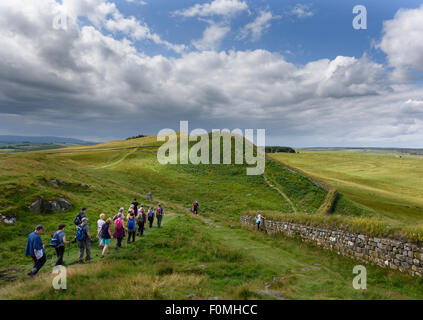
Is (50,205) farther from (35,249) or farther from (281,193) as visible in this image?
(281,193)

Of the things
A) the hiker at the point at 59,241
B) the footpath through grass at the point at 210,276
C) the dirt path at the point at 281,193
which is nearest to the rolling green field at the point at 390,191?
the footpath through grass at the point at 210,276

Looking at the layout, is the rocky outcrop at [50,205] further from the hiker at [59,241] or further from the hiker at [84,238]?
the hiker at [59,241]

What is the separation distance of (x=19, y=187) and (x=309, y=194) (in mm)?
43979

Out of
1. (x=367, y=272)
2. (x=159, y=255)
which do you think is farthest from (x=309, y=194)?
(x=159, y=255)

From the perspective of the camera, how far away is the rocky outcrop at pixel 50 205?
59.2ft

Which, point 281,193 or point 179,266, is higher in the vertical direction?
point 179,266

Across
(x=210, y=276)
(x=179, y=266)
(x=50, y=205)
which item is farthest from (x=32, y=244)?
(x=50, y=205)

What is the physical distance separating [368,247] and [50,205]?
2303cm

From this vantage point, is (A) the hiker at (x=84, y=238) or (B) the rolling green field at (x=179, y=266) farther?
(A) the hiker at (x=84, y=238)

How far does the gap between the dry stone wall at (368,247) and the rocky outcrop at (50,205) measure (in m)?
19.3

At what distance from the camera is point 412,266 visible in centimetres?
1057

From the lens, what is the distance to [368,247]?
12719mm
